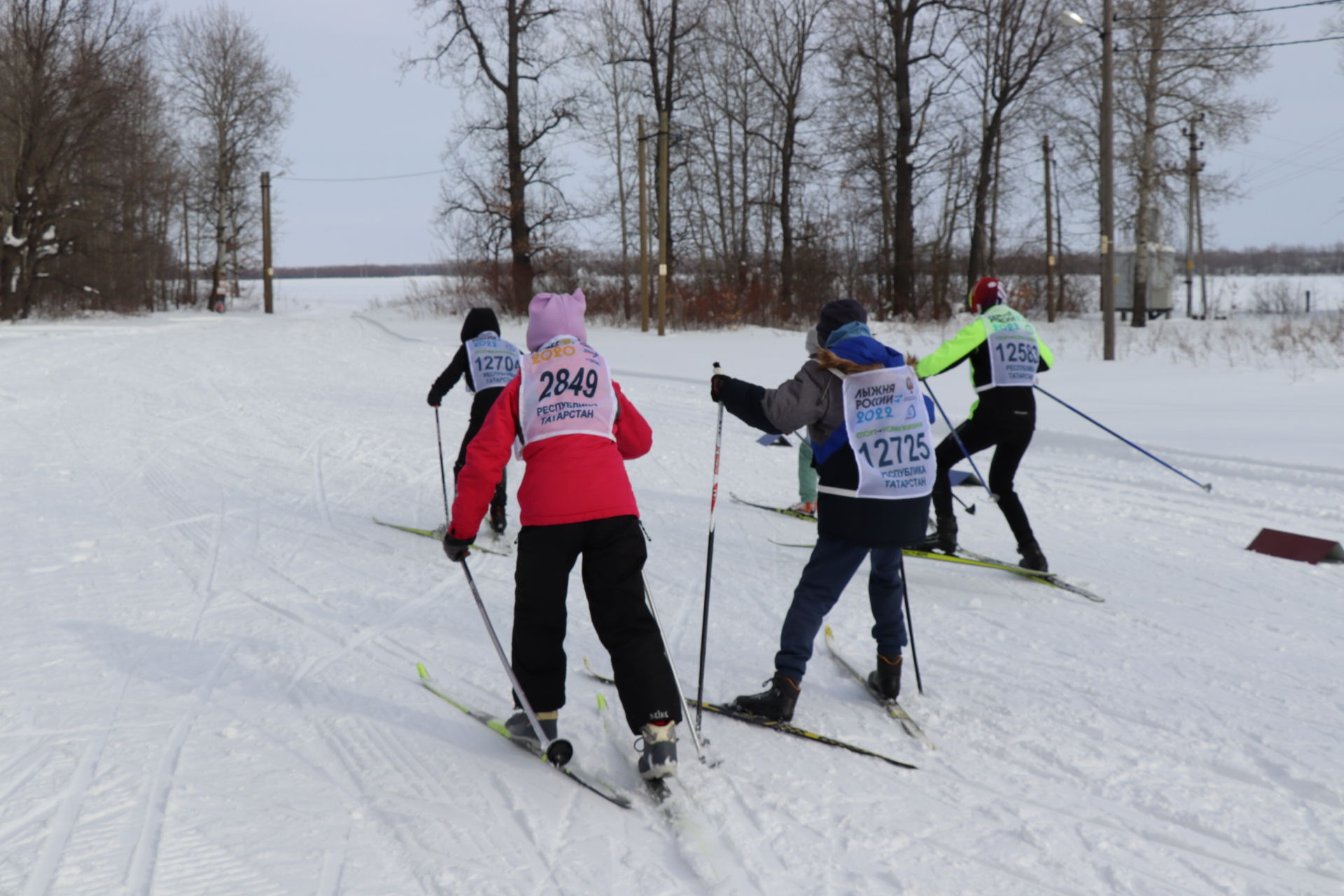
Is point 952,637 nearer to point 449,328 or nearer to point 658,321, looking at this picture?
point 658,321

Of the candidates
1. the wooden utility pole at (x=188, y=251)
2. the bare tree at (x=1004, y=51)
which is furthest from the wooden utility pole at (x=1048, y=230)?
the wooden utility pole at (x=188, y=251)

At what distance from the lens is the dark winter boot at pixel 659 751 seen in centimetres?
340

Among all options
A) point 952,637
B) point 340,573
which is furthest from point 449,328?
point 952,637

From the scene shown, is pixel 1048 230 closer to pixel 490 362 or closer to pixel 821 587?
pixel 490 362

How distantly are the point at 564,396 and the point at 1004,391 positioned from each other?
3.51m

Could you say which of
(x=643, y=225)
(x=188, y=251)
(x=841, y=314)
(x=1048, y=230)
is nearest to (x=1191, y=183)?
(x=1048, y=230)

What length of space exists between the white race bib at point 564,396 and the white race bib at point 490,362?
10.7 feet

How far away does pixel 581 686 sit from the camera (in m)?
4.44

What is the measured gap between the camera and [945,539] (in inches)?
257

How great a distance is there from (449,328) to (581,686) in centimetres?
2661

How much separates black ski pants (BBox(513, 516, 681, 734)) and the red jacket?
0.06 metres

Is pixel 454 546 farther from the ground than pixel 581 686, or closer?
farther from the ground

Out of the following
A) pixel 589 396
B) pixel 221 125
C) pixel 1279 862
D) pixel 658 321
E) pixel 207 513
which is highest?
pixel 221 125

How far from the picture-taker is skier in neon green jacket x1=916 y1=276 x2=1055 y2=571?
600cm
